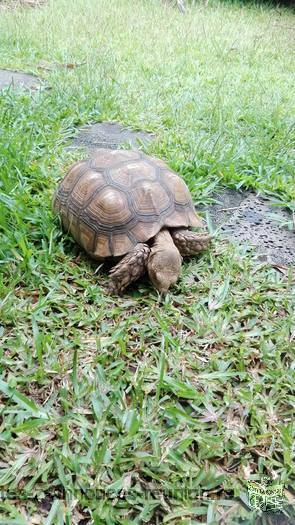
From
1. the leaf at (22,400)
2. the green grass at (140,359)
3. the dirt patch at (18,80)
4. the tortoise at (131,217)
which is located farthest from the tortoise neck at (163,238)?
the dirt patch at (18,80)

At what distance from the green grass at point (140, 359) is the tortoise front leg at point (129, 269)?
79 mm

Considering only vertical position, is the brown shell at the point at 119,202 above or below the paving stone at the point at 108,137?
above

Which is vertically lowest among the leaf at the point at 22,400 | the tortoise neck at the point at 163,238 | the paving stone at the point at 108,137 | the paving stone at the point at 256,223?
the leaf at the point at 22,400

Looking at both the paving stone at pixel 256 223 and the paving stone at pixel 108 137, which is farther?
the paving stone at pixel 108 137

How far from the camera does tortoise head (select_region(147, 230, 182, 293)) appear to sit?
187 centimetres

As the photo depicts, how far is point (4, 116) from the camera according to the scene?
10.3 ft

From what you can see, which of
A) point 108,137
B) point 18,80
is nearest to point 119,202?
point 108,137

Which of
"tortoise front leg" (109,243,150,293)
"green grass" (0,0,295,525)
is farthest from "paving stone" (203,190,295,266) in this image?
"tortoise front leg" (109,243,150,293)

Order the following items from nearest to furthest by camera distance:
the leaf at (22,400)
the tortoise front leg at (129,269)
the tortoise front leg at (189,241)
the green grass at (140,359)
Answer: the green grass at (140,359) → the leaf at (22,400) → the tortoise front leg at (129,269) → the tortoise front leg at (189,241)

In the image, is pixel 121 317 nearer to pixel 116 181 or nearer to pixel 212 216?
pixel 116 181

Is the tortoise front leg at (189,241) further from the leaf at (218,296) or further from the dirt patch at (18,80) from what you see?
the dirt patch at (18,80)

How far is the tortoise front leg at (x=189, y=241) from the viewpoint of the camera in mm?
2061

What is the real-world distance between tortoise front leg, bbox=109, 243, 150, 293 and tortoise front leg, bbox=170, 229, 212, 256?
0.68 ft

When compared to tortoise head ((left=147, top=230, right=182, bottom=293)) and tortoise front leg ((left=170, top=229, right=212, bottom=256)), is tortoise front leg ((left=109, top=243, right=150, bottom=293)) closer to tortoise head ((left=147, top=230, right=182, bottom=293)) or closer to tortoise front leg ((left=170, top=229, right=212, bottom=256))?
tortoise head ((left=147, top=230, right=182, bottom=293))
